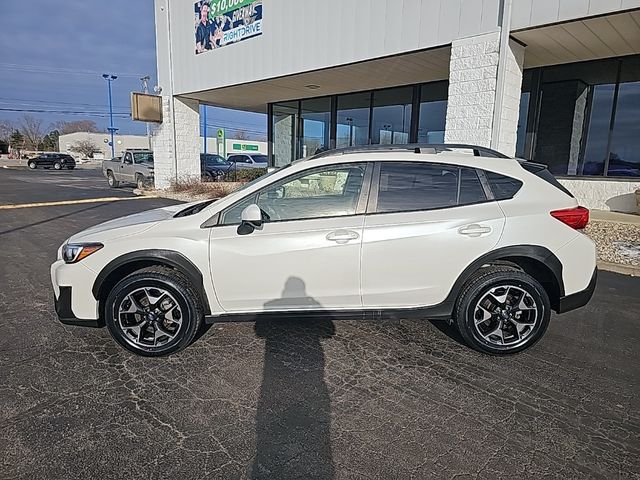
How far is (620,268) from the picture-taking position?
611 centimetres

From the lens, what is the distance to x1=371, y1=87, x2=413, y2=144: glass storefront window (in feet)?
44.3

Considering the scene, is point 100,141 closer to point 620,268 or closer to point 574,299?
point 620,268

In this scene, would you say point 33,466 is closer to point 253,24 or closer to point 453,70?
point 453,70

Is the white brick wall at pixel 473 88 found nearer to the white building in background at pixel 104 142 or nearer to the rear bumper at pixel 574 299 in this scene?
the rear bumper at pixel 574 299

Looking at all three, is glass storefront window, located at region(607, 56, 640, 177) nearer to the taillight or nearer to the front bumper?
the taillight

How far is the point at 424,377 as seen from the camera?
10.1ft

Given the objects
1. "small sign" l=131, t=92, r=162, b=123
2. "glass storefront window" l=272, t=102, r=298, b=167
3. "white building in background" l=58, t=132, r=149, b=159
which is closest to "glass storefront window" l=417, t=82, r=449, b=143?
"glass storefront window" l=272, t=102, r=298, b=167

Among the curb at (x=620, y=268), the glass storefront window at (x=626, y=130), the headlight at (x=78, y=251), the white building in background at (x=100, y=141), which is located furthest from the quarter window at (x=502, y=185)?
the white building in background at (x=100, y=141)

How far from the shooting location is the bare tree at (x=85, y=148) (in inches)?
3012

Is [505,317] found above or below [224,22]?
below

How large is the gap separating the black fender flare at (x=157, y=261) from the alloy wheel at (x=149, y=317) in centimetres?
22

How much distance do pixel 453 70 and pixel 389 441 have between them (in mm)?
7991

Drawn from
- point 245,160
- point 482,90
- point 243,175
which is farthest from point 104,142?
point 482,90

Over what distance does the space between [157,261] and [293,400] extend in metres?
1.53
